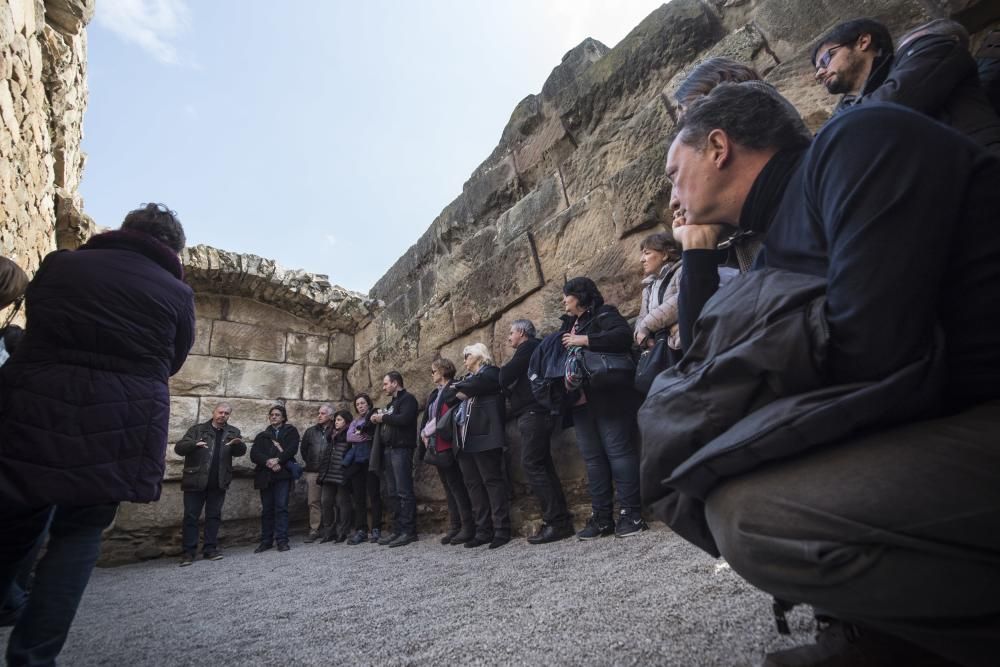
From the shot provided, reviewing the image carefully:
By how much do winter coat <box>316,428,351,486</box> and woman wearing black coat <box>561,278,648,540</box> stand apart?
3316mm

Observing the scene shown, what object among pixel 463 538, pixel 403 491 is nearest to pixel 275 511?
pixel 403 491

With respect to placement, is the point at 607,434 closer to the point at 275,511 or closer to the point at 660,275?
the point at 660,275

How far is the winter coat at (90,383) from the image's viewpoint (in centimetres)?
152

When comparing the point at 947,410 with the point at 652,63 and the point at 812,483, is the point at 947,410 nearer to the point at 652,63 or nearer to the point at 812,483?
the point at 812,483

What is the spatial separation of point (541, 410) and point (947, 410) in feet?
9.62

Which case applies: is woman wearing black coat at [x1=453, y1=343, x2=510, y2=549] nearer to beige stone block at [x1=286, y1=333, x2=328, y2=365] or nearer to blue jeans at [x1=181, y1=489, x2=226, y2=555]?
blue jeans at [x1=181, y1=489, x2=226, y2=555]

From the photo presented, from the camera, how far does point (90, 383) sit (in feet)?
5.41

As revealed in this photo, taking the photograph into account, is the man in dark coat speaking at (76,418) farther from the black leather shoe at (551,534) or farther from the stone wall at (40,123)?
the black leather shoe at (551,534)

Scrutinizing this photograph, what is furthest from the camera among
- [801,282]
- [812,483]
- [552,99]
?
[552,99]

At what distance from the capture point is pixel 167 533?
18.4 ft

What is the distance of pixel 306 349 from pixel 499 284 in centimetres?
414

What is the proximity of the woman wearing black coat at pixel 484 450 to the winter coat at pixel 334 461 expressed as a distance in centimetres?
Answer: 214

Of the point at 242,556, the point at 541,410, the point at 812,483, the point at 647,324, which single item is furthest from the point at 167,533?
the point at 812,483

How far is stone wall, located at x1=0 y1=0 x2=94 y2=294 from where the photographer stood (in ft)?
8.09
